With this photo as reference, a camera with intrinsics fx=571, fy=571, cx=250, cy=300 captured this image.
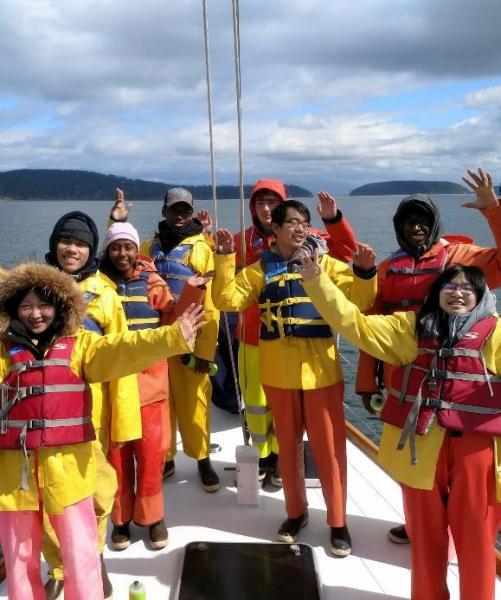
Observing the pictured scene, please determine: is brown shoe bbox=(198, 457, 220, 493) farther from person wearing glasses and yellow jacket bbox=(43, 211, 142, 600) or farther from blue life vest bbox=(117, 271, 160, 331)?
blue life vest bbox=(117, 271, 160, 331)

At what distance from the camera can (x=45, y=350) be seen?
2268mm

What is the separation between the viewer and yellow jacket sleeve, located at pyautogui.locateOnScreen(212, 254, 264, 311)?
2932mm

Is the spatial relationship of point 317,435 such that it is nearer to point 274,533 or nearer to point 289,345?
point 289,345

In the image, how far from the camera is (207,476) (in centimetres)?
391

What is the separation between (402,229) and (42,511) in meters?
2.10

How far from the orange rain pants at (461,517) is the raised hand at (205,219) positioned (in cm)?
236

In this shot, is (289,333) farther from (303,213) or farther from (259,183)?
(259,183)

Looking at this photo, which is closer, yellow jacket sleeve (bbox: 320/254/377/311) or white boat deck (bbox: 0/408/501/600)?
yellow jacket sleeve (bbox: 320/254/377/311)

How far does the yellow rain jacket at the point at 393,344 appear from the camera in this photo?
2287 millimetres

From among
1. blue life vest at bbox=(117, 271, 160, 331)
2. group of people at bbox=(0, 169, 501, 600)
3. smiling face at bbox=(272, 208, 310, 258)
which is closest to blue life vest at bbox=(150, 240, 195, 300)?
group of people at bbox=(0, 169, 501, 600)

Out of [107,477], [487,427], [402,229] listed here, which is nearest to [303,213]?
[402,229]

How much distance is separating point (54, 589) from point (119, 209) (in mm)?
2253

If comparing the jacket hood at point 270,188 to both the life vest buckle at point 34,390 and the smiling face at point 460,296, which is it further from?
the life vest buckle at point 34,390

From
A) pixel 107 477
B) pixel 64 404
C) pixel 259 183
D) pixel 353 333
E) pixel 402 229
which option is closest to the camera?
pixel 64 404
